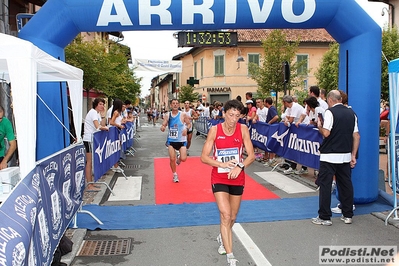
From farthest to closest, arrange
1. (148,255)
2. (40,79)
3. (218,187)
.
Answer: (40,79), (148,255), (218,187)

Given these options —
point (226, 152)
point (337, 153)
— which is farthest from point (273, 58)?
point (226, 152)

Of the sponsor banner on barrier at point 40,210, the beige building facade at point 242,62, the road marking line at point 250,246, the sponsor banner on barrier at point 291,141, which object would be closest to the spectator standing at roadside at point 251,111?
the sponsor banner on barrier at point 291,141

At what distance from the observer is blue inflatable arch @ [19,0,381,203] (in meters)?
6.78

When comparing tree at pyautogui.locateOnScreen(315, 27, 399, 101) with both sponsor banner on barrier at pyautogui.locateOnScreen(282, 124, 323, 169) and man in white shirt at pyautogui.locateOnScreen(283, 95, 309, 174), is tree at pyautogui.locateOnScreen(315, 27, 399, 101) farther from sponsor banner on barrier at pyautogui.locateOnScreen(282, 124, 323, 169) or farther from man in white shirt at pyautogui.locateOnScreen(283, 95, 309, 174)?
sponsor banner on barrier at pyautogui.locateOnScreen(282, 124, 323, 169)

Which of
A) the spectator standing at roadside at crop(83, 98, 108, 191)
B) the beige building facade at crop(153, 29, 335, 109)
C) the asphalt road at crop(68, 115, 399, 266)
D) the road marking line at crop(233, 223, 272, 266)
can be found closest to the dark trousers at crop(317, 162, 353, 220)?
the asphalt road at crop(68, 115, 399, 266)

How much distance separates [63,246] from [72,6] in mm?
4005

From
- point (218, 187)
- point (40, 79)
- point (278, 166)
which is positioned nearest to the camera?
point (218, 187)

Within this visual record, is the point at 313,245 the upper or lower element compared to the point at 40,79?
lower

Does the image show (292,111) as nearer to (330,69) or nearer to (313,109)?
(313,109)

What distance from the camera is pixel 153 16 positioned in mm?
6926

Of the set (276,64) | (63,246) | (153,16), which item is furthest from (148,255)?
(276,64)

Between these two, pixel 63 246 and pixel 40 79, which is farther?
pixel 40 79

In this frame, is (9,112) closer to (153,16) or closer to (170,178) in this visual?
(170,178)

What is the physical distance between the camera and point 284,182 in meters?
9.27
